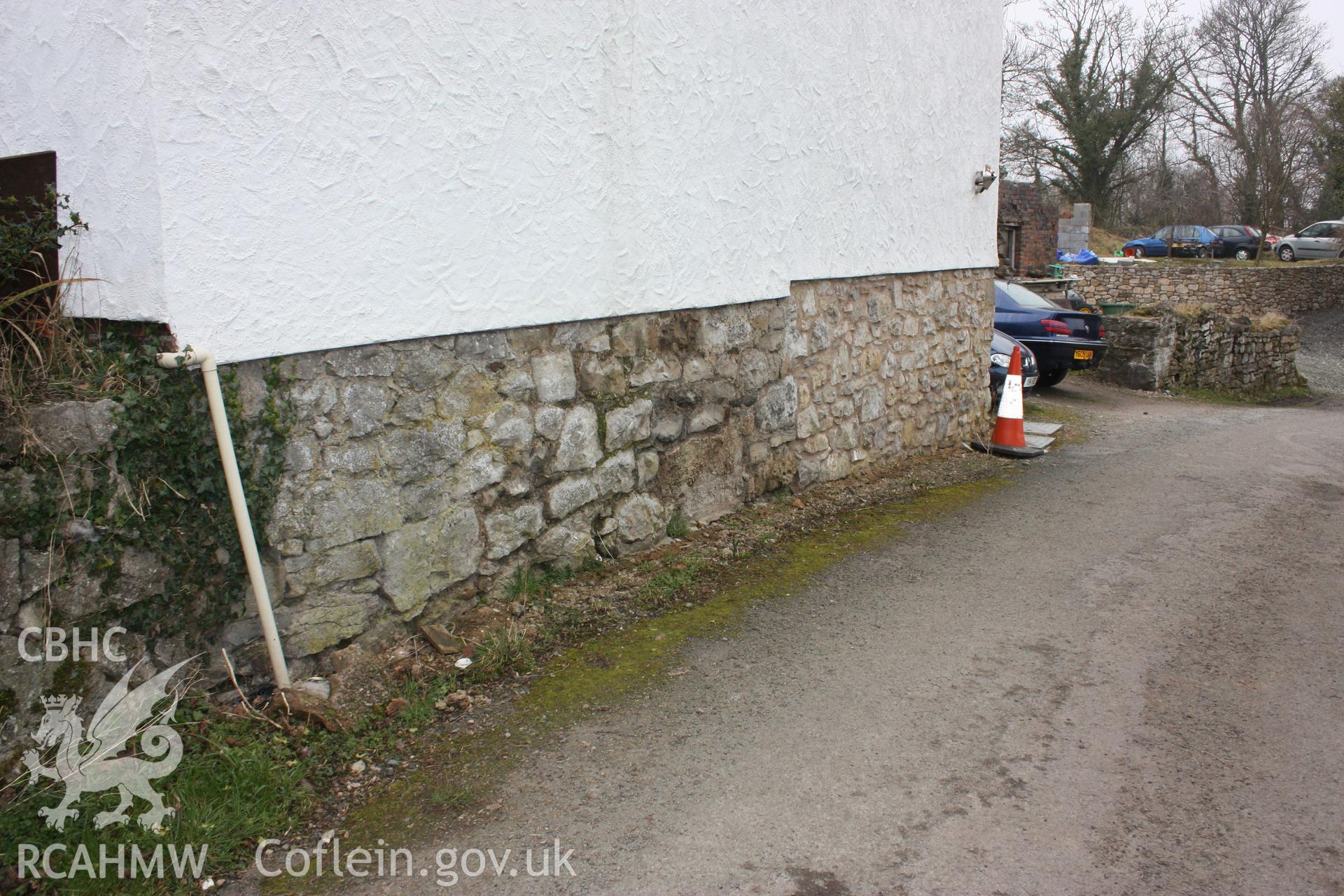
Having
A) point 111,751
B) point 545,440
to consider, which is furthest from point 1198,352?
point 111,751

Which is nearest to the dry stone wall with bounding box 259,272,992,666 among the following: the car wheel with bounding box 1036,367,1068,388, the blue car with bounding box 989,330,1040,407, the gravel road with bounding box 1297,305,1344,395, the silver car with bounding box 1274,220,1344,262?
the blue car with bounding box 989,330,1040,407

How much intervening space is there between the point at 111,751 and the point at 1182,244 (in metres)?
37.7

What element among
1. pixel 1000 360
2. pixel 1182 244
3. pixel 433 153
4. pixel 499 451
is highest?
pixel 1182 244

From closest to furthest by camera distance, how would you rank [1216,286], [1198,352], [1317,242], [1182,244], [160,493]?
[160,493] < [1198,352] < [1216,286] < [1317,242] < [1182,244]

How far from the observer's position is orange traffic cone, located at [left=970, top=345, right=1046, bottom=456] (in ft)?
30.4

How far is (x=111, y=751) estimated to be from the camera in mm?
3184

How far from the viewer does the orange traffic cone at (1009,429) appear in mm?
9258

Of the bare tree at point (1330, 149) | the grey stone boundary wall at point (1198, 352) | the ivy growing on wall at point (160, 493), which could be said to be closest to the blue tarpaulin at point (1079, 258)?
the bare tree at point (1330, 149)

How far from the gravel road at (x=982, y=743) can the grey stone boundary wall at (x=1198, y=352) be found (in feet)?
34.2

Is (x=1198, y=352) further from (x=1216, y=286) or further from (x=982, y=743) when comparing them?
(x=982, y=743)

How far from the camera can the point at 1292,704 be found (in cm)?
406

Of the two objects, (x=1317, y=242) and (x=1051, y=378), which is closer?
(x=1051, y=378)

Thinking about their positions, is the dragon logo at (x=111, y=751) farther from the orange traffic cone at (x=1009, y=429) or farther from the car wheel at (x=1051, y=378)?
the car wheel at (x=1051, y=378)

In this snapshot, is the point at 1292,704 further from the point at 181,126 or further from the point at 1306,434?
the point at 1306,434
